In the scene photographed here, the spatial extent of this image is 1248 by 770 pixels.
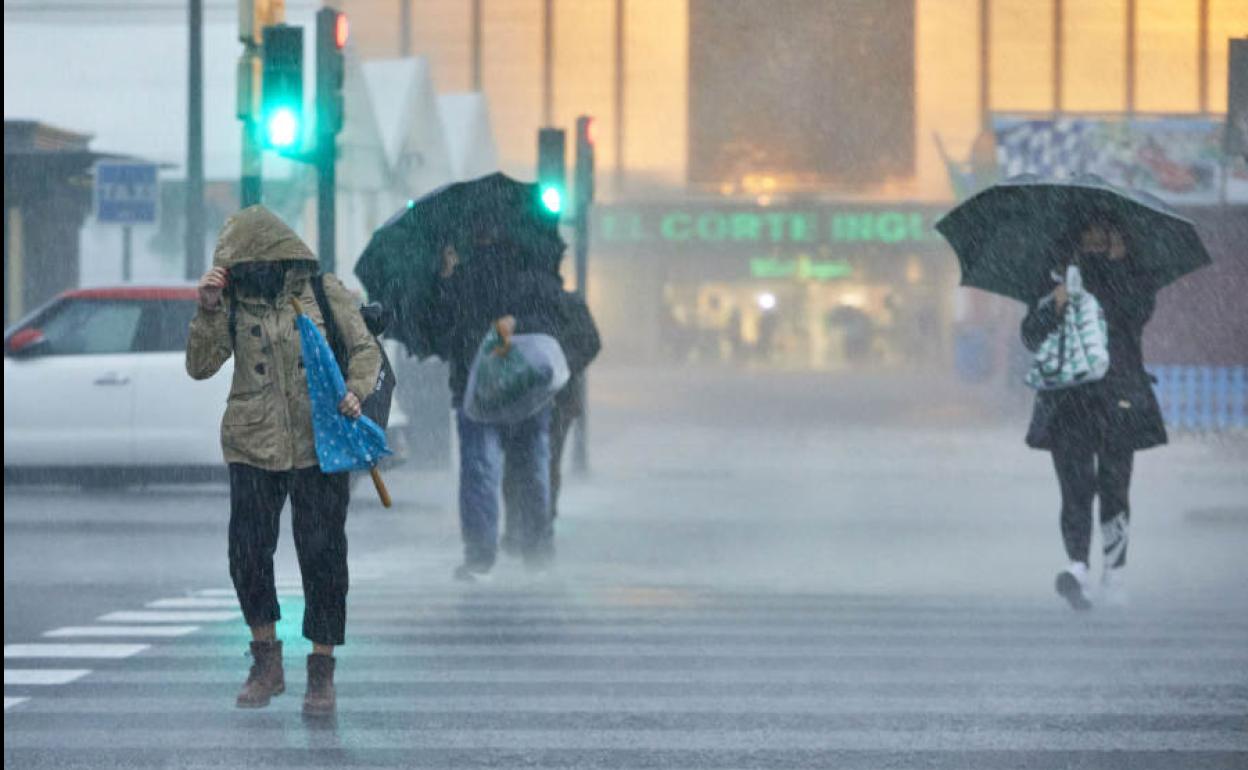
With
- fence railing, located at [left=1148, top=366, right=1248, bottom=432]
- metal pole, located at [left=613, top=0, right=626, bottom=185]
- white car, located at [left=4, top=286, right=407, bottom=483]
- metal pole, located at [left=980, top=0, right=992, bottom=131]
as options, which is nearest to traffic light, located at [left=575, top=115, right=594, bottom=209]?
white car, located at [left=4, top=286, right=407, bottom=483]

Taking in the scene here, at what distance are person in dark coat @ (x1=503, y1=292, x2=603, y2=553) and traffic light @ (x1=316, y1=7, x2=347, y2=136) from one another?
7.86 feet

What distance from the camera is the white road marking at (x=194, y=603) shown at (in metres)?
9.41

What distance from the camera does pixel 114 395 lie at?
15.0 metres

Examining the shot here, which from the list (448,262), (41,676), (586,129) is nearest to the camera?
(41,676)

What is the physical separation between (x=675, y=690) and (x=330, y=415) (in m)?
1.49

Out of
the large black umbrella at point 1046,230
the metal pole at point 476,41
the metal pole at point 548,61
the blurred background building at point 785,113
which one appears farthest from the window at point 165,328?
the metal pole at point 548,61

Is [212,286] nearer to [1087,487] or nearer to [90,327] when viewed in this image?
[1087,487]

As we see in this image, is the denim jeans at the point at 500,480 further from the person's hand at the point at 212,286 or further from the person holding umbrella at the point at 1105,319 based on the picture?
the person's hand at the point at 212,286

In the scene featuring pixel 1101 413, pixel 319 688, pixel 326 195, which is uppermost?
pixel 326 195

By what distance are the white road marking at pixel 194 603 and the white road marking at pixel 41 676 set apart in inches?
74.9

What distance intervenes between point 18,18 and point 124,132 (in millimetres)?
11272

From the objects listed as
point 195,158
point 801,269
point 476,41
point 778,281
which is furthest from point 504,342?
point 476,41

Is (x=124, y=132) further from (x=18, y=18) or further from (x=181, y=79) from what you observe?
(x=18, y=18)

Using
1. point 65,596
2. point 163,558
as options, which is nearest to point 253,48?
point 163,558
